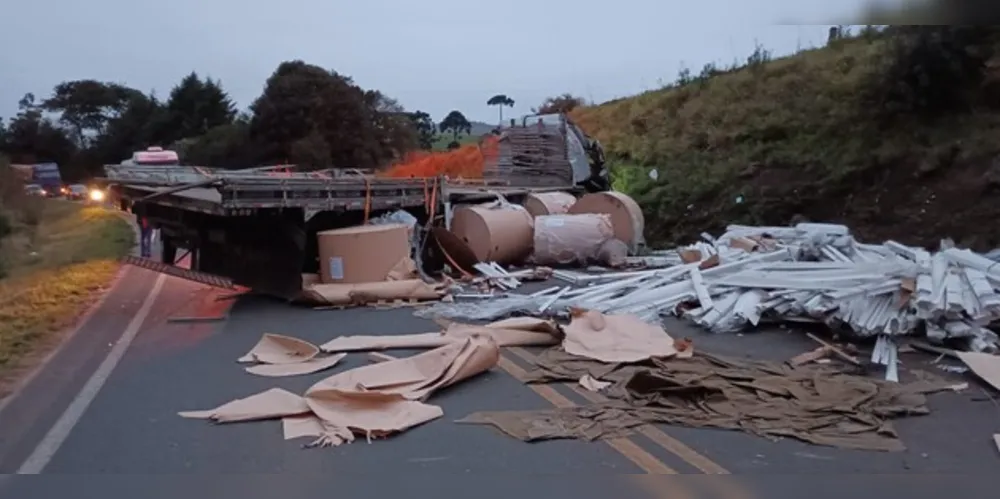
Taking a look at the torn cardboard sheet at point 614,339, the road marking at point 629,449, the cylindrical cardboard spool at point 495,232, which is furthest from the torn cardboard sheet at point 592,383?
the cylindrical cardboard spool at point 495,232

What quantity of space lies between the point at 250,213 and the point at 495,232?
14.7 feet

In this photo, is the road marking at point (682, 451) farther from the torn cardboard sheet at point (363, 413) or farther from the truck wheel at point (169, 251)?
the truck wheel at point (169, 251)

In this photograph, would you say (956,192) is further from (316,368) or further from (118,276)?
(118,276)

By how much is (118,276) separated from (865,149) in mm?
14107

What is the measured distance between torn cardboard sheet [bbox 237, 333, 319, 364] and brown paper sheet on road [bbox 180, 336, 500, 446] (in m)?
1.12

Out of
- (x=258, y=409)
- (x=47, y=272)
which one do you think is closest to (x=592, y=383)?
(x=258, y=409)

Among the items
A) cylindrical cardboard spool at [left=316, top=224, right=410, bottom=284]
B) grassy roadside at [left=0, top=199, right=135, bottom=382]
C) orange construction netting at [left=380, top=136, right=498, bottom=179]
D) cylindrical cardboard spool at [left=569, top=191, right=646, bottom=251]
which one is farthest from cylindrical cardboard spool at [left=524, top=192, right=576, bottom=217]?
grassy roadside at [left=0, top=199, right=135, bottom=382]

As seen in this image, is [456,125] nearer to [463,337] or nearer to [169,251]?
[463,337]

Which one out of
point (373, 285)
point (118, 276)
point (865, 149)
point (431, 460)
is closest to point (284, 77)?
point (118, 276)

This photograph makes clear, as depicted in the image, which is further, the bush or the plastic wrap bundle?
the bush

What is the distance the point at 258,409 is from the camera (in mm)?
6227

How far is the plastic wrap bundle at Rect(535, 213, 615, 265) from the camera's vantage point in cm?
1477

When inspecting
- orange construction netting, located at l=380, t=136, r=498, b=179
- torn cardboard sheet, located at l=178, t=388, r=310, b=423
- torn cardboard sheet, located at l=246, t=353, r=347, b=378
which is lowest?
torn cardboard sheet, located at l=246, t=353, r=347, b=378

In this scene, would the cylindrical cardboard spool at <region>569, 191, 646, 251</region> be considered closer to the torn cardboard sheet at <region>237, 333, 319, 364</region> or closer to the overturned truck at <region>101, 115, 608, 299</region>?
the overturned truck at <region>101, 115, 608, 299</region>
